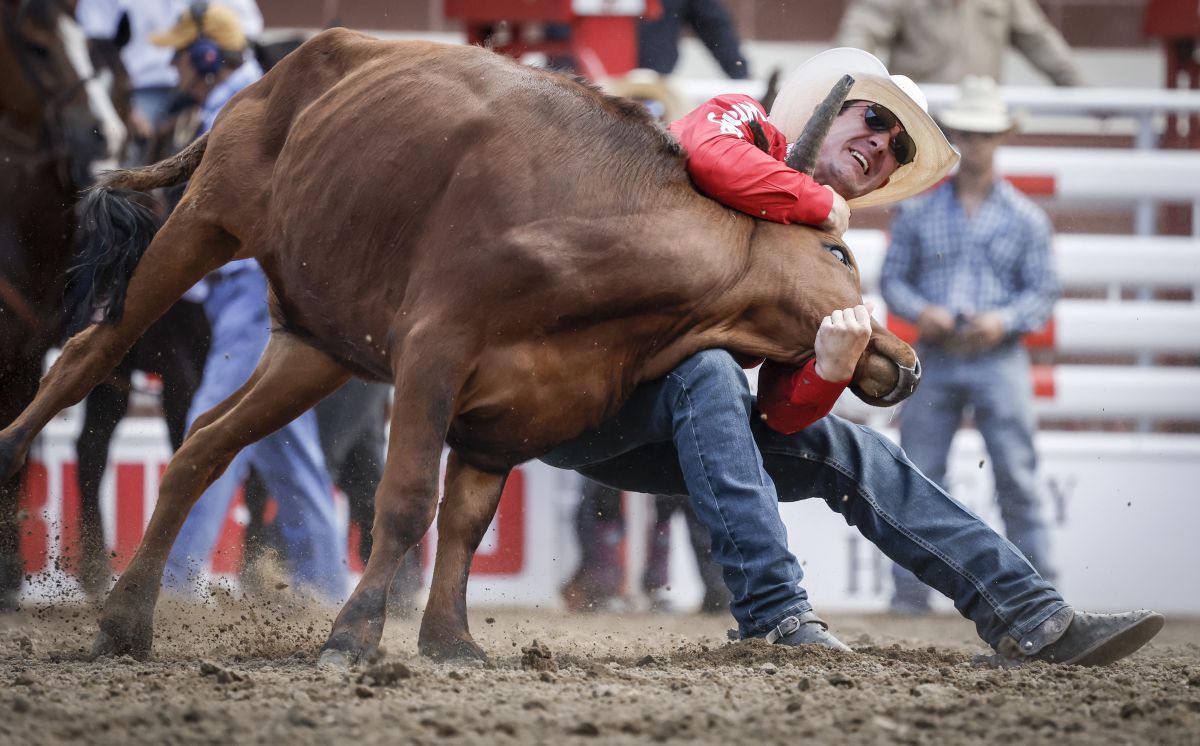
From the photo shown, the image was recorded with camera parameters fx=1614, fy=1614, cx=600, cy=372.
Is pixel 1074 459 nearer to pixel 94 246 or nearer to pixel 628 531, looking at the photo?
pixel 628 531

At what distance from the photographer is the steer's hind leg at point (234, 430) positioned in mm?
4156

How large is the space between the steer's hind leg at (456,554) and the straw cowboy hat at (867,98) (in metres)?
1.20

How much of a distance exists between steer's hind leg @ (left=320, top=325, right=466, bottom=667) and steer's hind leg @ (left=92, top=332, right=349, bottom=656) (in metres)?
0.68

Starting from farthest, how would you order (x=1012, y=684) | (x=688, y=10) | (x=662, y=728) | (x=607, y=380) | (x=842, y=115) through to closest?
(x=688, y=10) → (x=842, y=115) → (x=607, y=380) → (x=1012, y=684) → (x=662, y=728)

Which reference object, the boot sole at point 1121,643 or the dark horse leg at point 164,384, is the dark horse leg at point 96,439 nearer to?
the dark horse leg at point 164,384

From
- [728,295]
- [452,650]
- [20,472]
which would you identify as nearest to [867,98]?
[728,295]

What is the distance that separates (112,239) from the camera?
430 centimetres

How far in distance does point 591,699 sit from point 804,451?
1.02 meters

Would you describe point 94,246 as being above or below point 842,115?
below

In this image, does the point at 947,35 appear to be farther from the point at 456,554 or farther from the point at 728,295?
the point at 456,554

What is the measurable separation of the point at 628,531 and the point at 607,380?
122 inches

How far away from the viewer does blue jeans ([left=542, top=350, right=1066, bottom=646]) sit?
3.72m

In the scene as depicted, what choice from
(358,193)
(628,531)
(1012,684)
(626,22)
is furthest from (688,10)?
(1012,684)

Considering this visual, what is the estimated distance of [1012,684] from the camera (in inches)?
135
